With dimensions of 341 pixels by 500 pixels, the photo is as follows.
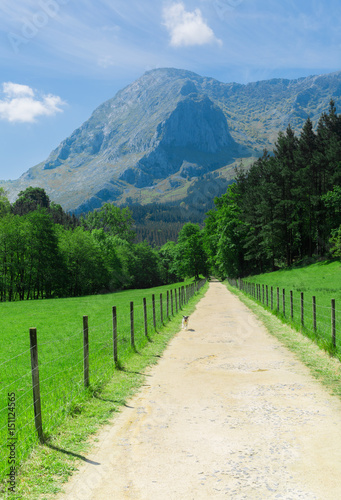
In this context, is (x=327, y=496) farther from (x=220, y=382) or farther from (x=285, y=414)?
(x=220, y=382)

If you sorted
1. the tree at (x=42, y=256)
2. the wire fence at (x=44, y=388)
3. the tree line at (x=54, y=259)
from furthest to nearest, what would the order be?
the tree at (x=42, y=256)
the tree line at (x=54, y=259)
the wire fence at (x=44, y=388)

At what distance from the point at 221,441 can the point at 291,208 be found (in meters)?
65.0

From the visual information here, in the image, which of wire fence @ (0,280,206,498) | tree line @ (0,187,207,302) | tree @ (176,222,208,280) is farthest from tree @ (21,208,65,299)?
wire fence @ (0,280,206,498)

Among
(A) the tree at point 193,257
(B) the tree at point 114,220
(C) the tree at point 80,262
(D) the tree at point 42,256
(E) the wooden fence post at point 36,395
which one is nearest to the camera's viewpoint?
(E) the wooden fence post at point 36,395

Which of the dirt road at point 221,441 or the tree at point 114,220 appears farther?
the tree at point 114,220

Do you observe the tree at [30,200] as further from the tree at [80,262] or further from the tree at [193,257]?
the tree at [193,257]

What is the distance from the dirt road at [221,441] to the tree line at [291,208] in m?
48.0

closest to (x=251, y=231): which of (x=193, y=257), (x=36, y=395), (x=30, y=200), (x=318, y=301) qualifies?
(x=193, y=257)

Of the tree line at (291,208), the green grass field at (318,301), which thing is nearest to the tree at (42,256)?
the tree line at (291,208)

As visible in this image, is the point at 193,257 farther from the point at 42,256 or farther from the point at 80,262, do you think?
the point at 42,256

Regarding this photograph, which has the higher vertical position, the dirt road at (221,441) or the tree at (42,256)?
the tree at (42,256)

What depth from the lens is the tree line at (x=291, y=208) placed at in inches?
2376

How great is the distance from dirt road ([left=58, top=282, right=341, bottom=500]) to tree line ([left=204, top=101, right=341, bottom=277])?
48.0 metres

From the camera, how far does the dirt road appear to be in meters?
4.71
